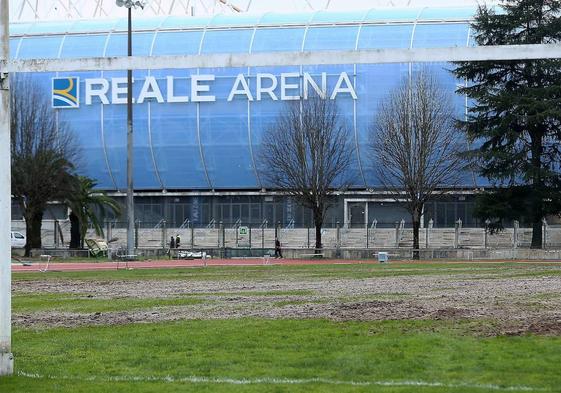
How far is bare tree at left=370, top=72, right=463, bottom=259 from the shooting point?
206 ft

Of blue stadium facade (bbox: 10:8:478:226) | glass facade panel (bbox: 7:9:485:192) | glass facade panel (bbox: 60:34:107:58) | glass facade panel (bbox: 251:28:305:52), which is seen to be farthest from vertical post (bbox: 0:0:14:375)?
glass facade panel (bbox: 60:34:107:58)

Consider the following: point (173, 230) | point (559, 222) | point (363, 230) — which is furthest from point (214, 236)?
point (559, 222)

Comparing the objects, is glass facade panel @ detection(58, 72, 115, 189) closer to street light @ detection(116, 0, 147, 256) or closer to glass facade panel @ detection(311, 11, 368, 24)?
glass facade panel @ detection(311, 11, 368, 24)

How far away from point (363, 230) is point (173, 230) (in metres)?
18.0

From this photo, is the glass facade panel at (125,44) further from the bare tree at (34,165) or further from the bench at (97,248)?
the bench at (97,248)

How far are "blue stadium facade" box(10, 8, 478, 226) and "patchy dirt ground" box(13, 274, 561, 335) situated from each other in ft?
171

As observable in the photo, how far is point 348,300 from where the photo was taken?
871 inches

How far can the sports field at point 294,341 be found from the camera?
461 inches

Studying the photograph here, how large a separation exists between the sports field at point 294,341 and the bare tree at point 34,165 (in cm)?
3503

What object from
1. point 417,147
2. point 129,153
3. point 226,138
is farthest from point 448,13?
point 129,153

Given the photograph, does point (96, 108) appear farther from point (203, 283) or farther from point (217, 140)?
point (203, 283)

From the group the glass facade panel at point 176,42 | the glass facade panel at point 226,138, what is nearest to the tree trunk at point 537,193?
the glass facade panel at point 226,138

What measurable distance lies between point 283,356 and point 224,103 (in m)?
73.3

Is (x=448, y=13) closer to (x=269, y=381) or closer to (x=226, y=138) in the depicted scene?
(x=226, y=138)
